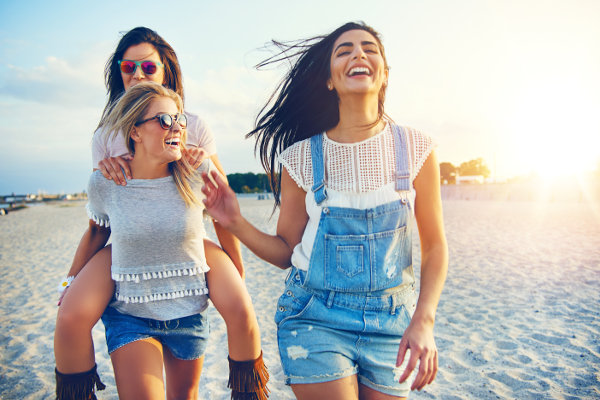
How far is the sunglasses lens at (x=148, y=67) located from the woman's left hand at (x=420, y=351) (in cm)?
228

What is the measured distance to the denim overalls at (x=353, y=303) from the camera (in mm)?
1851

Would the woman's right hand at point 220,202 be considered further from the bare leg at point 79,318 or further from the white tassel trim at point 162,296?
the bare leg at point 79,318

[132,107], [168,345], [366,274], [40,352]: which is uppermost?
[132,107]

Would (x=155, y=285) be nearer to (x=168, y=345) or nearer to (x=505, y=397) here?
(x=168, y=345)

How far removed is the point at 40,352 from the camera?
5250 millimetres

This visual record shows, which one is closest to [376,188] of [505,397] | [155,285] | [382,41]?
[382,41]

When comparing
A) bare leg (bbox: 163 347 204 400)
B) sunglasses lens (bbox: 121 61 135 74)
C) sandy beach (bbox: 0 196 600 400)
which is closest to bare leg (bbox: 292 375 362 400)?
bare leg (bbox: 163 347 204 400)

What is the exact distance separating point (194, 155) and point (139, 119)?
0.35 m

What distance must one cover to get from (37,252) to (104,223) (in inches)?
553

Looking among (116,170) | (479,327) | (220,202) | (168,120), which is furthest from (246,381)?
(479,327)

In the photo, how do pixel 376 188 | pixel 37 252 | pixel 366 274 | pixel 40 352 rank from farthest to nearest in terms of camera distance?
pixel 37 252, pixel 40 352, pixel 376 188, pixel 366 274

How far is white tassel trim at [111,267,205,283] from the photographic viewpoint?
79.0 inches

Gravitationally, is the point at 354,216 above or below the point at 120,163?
below

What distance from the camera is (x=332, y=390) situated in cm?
176
